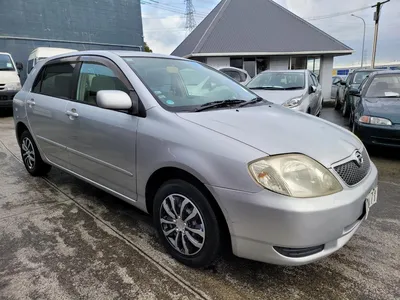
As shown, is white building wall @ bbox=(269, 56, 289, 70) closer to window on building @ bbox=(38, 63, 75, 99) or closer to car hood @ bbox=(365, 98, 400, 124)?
car hood @ bbox=(365, 98, 400, 124)

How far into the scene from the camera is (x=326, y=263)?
243 cm

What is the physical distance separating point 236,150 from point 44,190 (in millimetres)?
2914

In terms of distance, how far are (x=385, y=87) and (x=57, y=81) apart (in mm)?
5739

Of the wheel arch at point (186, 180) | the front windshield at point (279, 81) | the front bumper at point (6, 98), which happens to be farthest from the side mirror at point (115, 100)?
the front bumper at point (6, 98)

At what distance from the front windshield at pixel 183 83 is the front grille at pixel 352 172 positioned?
117cm

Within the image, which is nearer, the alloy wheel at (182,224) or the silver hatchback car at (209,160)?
the silver hatchback car at (209,160)

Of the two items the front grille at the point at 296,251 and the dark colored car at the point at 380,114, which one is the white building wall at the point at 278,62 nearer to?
the dark colored car at the point at 380,114

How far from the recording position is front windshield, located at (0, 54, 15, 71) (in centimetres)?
1053

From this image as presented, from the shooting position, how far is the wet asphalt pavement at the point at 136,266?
2.13 meters

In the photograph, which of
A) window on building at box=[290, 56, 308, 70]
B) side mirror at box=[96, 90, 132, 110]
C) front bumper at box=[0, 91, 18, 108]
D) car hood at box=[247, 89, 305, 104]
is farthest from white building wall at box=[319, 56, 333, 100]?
side mirror at box=[96, 90, 132, 110]

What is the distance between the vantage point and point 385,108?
527 centimetres

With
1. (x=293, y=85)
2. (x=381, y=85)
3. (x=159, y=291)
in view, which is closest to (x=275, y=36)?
(x=293, y=85)

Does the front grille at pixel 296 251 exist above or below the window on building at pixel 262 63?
below

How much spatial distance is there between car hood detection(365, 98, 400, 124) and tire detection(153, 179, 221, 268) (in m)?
4.13
